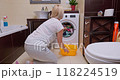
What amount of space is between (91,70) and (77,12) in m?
2.30

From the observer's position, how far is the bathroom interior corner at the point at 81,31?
33.2 inches

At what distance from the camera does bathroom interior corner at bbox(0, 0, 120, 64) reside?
2.77 feet

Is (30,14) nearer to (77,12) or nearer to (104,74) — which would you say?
(77,12)

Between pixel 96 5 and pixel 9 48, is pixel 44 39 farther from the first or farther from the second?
pixel 96 5

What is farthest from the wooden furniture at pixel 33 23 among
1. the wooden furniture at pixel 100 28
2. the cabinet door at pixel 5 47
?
the wooden furniture at pixel 100 28

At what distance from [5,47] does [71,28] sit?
6.11 ft

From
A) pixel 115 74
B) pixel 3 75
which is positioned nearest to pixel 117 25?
pixel 115 74

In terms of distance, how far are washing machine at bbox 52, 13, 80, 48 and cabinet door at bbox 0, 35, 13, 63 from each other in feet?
4.98

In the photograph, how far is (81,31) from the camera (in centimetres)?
265

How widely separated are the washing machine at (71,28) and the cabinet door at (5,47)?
1.52 metres

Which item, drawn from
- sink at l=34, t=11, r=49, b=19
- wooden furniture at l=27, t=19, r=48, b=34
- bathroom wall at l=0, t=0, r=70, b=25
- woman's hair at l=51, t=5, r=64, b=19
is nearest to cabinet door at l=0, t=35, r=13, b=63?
woman's hair at l=51, t=5, r=64, b=19

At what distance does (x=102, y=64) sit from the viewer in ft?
2.17

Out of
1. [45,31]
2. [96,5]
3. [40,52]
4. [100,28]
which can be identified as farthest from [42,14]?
[100,28]

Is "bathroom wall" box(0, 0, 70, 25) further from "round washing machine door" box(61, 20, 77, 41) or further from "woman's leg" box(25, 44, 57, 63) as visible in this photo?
"woman's leg" box(25, 44, 57, 63)
